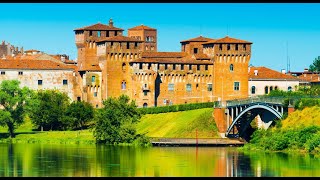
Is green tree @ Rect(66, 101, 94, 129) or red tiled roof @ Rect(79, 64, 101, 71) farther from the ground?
red tiled roof @ Rect(79, 64, 101, 71)

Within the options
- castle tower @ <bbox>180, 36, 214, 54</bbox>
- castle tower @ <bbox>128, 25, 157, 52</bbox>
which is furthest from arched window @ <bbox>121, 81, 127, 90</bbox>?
castle tower @ <bbox>128, 25, 157, 52</bbox>

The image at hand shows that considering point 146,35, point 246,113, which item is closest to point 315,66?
point 146,35

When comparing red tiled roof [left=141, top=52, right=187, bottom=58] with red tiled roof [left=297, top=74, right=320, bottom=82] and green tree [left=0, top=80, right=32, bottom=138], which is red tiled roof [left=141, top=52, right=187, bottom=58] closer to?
red tiled roof [left=297, top=74, right=320, bottom=82]

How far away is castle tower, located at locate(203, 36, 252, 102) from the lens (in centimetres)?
11319

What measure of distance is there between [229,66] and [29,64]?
2548cm

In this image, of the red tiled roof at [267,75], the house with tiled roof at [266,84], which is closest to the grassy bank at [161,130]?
the house with tiled roof at [266,84]

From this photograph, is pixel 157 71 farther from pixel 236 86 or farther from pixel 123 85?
pixel 236 86

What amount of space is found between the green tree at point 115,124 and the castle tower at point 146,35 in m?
59.5

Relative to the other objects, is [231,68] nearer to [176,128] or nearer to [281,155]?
[176,128]

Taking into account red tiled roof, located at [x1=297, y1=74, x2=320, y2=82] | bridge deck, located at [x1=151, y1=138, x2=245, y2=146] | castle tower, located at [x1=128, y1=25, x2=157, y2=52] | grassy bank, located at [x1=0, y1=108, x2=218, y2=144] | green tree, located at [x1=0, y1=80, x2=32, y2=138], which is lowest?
bridge deck, located at [x1=151, y1=138, x2=245, y2=146]

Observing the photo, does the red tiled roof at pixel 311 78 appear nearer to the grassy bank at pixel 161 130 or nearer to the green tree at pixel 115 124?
the grassy bank at pixel 161 130

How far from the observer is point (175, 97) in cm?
11338

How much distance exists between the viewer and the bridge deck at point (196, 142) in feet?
274

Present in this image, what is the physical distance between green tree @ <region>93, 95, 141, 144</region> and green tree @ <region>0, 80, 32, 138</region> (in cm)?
1075
